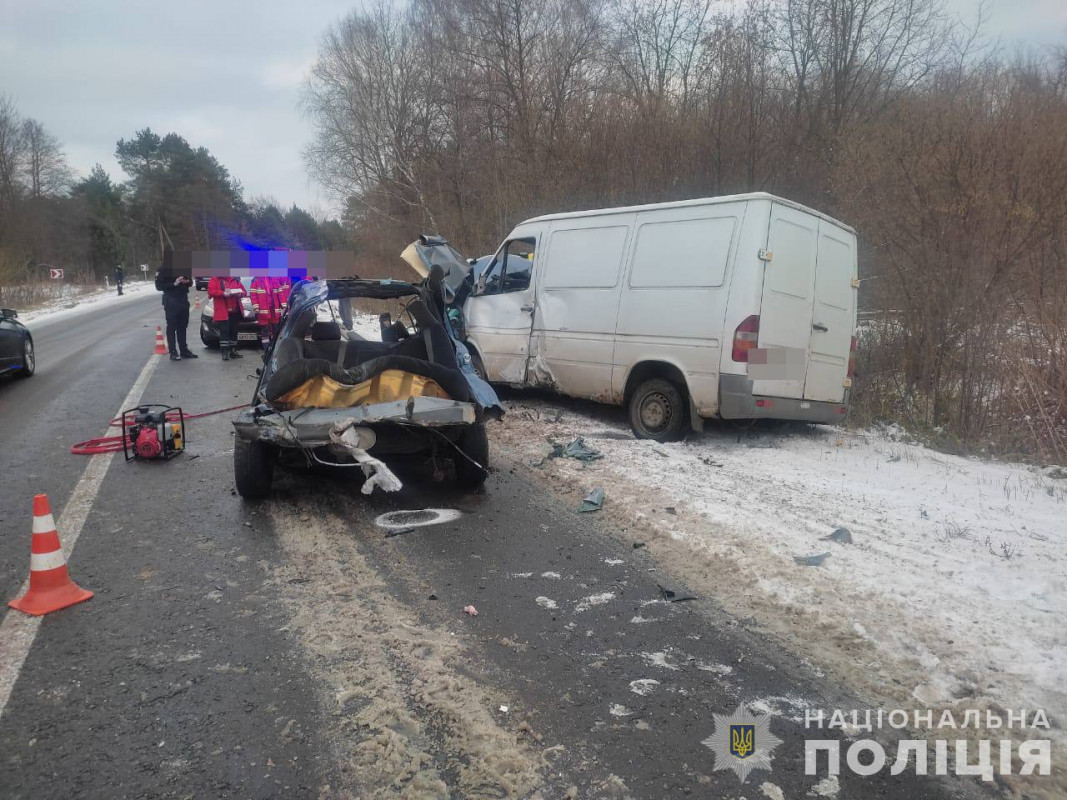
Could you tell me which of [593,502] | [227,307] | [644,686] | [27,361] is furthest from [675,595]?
[227,307]

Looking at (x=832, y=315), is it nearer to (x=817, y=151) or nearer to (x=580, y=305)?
(x=580, y=305)

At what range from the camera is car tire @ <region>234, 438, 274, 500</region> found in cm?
494

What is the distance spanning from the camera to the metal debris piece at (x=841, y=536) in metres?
4.37

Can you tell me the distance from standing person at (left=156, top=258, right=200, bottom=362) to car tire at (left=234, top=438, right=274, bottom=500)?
9223mm

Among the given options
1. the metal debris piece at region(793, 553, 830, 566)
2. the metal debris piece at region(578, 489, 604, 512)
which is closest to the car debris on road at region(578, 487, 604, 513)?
the metal debris piece at region(578, 489, 604, 512)

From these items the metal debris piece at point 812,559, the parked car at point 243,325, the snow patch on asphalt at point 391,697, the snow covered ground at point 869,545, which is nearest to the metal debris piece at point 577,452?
the snow covered ground at point 869,545

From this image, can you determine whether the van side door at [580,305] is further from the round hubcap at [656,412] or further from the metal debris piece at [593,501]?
the metal debris piece at [593,501]

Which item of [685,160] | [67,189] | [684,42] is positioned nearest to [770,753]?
[685,160]

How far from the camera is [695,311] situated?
657 centimetres

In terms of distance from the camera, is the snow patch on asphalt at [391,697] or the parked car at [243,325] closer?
the snow patch on asphalt at [391,697]

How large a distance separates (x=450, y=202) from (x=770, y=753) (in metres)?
23.5

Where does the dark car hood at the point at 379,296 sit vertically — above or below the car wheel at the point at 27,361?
above

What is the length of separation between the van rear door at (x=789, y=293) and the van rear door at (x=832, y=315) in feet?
0.40

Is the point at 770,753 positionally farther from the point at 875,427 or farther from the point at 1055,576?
the point at 875,427
